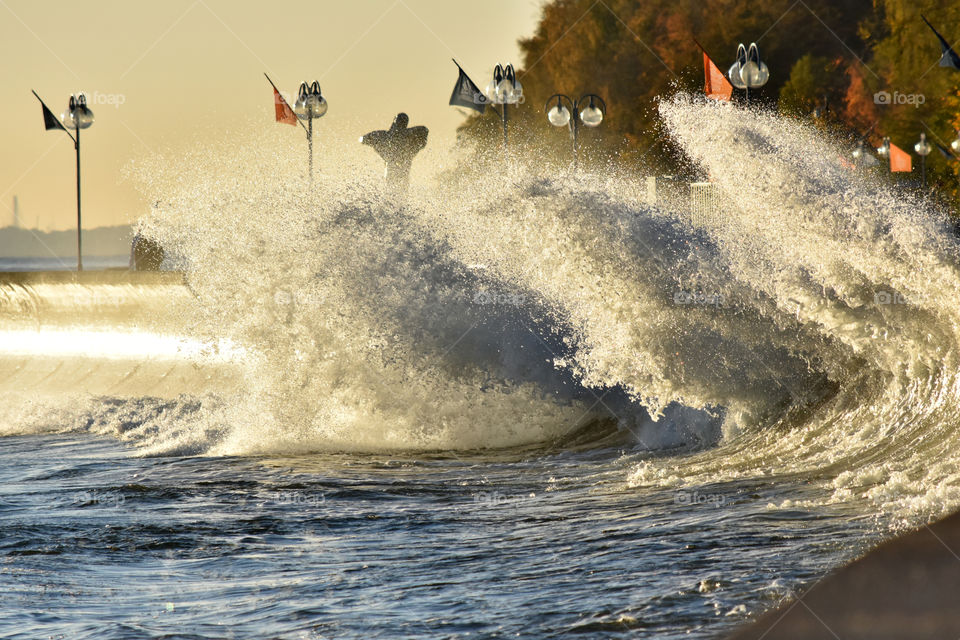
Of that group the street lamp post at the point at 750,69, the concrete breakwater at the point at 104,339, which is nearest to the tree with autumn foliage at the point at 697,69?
the street lamp post at the point at 750,69

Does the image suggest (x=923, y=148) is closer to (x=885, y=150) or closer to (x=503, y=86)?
(x=885, y=150)

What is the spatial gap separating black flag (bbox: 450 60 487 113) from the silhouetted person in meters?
13.1

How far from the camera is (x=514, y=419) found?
33.9 ft

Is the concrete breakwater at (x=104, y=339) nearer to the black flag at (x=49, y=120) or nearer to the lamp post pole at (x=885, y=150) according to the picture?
the black flag at (x=49, y=120)

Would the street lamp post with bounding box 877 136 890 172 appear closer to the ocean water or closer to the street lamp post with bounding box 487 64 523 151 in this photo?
the street lamp post with bounding box 487 64 523 151

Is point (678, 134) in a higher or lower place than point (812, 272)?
higher

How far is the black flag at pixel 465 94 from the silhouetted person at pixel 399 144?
13.1m

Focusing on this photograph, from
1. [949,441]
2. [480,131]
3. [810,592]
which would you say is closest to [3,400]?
[949,441]

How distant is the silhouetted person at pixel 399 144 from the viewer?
15.3m

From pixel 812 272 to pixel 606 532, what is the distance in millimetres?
3572

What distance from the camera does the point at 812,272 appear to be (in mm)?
8367

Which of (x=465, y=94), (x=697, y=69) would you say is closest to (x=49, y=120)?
(x=465, y=94)

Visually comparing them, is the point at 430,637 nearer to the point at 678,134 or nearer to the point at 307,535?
the point at 307,535

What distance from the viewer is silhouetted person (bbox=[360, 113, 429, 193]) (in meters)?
15.3
